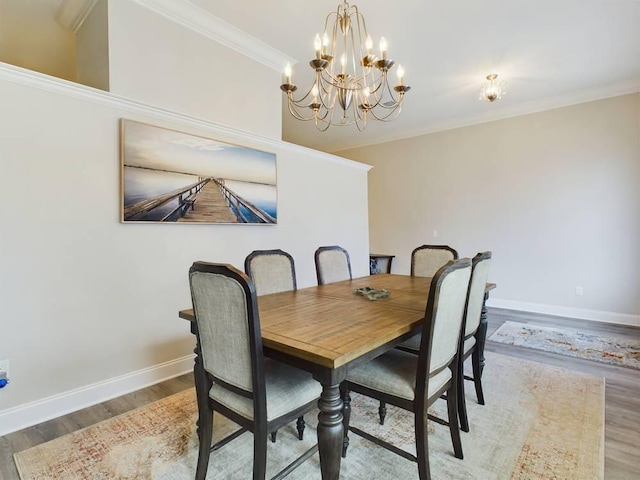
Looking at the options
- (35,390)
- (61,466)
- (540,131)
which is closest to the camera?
(61,466)

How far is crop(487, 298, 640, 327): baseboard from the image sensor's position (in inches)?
162

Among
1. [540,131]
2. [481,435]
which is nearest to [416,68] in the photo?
[540,131]

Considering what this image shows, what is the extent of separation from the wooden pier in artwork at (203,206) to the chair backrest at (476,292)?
6.78ft

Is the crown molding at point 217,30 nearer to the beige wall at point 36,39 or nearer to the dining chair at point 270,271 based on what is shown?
the beige wall at point 36,39

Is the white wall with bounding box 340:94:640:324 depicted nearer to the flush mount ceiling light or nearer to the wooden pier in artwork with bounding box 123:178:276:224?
the flush mount ceiling light

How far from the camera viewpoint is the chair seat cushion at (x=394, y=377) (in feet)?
4.96

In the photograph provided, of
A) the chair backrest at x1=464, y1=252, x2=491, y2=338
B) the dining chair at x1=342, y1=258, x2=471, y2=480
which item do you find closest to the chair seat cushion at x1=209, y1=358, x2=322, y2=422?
the dining chair at x1=342, y1=258, x2=471, y2=480

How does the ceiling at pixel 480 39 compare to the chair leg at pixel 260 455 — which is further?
the ceiling at pixel 480 39

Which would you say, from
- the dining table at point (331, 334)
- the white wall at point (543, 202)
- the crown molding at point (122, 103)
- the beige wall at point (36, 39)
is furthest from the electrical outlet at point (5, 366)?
the white wall at point (543, 202)

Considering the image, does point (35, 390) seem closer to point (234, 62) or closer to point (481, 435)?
point (481, 435)

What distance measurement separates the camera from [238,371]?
1.32 meters

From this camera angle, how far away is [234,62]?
10.7 feet

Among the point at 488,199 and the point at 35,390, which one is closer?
the point at 35,390

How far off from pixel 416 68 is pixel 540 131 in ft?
7.21
